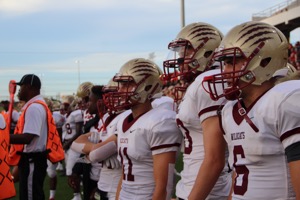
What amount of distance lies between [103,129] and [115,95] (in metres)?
1.14

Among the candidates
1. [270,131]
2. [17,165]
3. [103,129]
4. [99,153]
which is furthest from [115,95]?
[17,165]

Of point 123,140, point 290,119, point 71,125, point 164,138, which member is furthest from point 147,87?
point 71,125

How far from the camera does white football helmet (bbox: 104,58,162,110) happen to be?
3201 mm

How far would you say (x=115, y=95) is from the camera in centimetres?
325

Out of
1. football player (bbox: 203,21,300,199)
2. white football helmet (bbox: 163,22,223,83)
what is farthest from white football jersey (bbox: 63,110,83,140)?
football player (bbox: 203,21,300,199)

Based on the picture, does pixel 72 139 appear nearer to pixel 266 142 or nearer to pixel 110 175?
pixel 110 175

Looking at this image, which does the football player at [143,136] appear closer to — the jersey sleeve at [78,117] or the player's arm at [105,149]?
the player's arm at [105,149]

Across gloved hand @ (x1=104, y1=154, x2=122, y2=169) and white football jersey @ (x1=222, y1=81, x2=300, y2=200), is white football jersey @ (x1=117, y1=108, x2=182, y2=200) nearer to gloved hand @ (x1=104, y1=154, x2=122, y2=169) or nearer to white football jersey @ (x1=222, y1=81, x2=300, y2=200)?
gloved hand @ (x1=104, y1=154, x2=122, y2=169)

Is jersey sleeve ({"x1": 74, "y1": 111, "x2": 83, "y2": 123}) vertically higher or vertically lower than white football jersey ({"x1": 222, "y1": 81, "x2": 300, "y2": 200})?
lower

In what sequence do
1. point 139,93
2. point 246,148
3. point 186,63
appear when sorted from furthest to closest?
point 139,93, point 186,63, point 246,148

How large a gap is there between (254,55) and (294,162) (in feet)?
1.93

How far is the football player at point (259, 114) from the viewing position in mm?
1878

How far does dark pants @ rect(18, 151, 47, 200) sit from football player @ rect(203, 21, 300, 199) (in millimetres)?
3034

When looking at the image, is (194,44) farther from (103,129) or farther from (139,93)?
(103,129)
